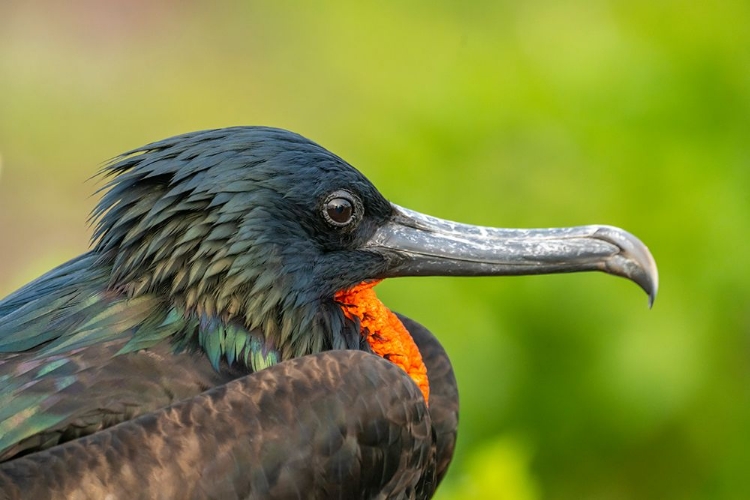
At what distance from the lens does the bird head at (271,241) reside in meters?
2.82

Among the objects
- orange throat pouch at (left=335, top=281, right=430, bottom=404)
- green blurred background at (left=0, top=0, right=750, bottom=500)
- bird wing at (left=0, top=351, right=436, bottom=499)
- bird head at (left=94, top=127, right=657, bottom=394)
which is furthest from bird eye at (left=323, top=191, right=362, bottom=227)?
green blurred background at (left=0, top=0, right=750, bottom=500)

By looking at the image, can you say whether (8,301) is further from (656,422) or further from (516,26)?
(516,26)

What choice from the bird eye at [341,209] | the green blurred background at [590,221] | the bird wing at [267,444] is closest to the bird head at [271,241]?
the bird eye at [341,209]

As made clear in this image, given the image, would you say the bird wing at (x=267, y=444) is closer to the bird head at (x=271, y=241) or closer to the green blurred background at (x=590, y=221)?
the bird head at (x=271, y=241)

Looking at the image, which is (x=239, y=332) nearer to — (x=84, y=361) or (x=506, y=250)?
(x=84, y=361)

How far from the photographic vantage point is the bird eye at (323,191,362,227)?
2.94 metres

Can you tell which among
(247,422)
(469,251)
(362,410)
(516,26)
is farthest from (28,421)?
(516,26)

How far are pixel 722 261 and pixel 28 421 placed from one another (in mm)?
3562

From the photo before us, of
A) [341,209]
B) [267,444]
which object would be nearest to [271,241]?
[341,209]

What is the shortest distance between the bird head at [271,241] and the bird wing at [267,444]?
0.26 metres

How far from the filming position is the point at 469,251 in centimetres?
308

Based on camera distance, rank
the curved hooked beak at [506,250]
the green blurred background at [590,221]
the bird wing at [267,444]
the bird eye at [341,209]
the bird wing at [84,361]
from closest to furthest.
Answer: the bird wing at [267,444]
the bird wing at [84,361]
the bird eye at [341,209]
the curved hooked beak at [506,250]
the green blurred background at [590,221]

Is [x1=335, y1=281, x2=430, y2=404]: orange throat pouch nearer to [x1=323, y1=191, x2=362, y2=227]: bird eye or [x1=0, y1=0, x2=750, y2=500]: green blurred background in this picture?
[x1=323, y1=191, x2=362, y2=227]: bird eye

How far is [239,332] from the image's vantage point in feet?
9.27
